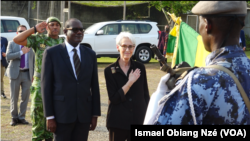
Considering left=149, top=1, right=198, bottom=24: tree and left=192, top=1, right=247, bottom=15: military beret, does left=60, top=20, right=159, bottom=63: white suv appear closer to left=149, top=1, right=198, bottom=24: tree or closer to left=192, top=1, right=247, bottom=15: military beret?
left=149, top=1, right=198, bottom=24: tree

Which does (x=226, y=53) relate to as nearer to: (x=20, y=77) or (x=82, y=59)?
(x=82, y=59)

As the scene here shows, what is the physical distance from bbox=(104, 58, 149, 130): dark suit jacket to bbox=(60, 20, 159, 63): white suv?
1311 cm

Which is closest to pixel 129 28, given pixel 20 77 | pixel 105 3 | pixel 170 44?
pixel 105 3

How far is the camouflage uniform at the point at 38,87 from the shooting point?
4980mm

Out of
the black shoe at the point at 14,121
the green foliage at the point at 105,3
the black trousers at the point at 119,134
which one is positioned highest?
the green foliage at the point at 105,3

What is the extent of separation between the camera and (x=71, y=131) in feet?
12.9

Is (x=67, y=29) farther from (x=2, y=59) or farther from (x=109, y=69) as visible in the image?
(x=2, y=59)

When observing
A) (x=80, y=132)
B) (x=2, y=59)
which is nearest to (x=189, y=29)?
(x=80, y=132)

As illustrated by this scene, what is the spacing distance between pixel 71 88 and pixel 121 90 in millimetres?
554

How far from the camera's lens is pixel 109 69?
4020mm

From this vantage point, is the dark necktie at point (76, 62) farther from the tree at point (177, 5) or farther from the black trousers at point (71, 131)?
the tree at point (177, 5)

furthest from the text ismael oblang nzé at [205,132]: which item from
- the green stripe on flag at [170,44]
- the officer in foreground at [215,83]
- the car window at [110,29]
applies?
the car window at [110,29]

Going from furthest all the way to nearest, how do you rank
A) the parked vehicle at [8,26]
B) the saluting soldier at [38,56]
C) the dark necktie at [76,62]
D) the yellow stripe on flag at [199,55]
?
the parked vehicle at [8,26]
the yellow stripe on flag at [199,55]
the saluting soldier at [38,56]
the dark necktie at [76,62]

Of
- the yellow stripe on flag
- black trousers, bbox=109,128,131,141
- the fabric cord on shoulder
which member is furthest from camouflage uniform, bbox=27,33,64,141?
the fabric cord on shoulder
